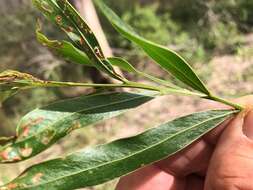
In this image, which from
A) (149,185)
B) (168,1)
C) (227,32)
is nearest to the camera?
(149,185)

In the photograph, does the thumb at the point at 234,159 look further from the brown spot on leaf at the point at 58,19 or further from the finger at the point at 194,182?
the brown spot on leaf at the point at 58,19

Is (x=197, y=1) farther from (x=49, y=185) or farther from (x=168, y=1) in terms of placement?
(x=49, y=185)

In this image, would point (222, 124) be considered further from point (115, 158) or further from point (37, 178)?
point (37, 178)

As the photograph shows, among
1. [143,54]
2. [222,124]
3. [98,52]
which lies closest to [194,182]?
[222,124]

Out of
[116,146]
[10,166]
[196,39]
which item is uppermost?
[196,39]

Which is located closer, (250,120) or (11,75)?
(11,75)

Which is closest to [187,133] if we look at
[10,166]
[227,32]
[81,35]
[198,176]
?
[81,35]

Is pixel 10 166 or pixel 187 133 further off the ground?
pixel 187 133
